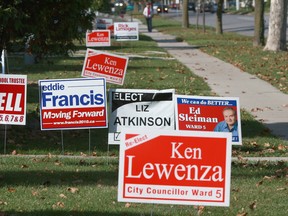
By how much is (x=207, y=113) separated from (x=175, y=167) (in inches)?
229

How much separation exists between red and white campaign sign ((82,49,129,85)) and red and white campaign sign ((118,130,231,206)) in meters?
10.3

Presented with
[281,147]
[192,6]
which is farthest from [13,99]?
[192,6]

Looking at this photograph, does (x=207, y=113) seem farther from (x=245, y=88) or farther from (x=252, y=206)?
(x=245, y=88)

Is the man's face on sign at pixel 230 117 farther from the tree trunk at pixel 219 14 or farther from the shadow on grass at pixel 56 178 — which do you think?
the tree trunk at pixel 219 14

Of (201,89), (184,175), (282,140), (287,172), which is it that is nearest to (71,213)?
(184,175)

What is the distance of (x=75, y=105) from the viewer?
1387 centimetres

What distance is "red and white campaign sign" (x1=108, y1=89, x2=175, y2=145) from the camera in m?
13.6

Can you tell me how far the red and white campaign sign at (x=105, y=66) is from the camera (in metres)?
17.9

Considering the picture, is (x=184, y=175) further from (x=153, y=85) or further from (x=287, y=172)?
(x=153, y=85)

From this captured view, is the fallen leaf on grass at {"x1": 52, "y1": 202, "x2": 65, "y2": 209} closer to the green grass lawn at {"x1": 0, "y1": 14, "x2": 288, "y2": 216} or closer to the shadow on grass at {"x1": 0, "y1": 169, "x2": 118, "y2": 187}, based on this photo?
the green grass lawn at {"x1": 0, "y1": 14, "x2": 288, "y2": 216}

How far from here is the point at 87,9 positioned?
16.8m

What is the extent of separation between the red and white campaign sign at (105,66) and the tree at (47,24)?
4.20ft

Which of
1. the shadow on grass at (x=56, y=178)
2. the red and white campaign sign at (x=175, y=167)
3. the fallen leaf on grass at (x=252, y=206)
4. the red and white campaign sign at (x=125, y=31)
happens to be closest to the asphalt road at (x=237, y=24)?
the red and white campaign sign at (x=125, y=31)

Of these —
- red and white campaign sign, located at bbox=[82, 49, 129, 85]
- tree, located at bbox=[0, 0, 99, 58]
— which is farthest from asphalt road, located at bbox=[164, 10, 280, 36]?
tree, located at bbox=[0, 0, 99, 58]
